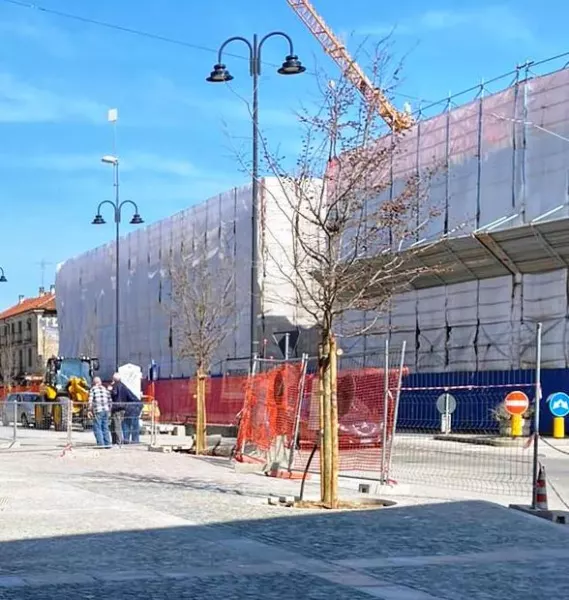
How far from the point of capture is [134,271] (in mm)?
61594

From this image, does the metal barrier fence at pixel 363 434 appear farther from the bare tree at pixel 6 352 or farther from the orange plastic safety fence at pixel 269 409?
the bare tree at pixel 6 352

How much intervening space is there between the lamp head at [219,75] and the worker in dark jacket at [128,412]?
25.4 feet

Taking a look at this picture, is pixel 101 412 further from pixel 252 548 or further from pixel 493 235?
pixel 493 235

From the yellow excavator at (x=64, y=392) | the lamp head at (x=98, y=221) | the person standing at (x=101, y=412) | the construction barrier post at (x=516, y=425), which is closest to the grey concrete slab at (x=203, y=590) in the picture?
the person standing at (x=101, y=412)

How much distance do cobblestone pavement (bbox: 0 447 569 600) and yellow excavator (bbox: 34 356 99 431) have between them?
796 inches

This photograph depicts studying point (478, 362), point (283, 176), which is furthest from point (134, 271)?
point (283, 176)

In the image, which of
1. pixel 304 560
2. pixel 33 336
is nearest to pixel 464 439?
pixel 304 560

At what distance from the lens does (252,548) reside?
9.51 metres

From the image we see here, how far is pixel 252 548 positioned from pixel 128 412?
16.3 metres

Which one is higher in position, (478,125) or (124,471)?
(478,125)

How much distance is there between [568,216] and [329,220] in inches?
833

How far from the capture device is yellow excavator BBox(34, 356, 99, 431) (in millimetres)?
35031

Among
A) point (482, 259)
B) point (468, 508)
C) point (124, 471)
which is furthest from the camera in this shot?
point (482, 259)

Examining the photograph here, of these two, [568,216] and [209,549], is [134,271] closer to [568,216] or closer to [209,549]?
[568,216]
